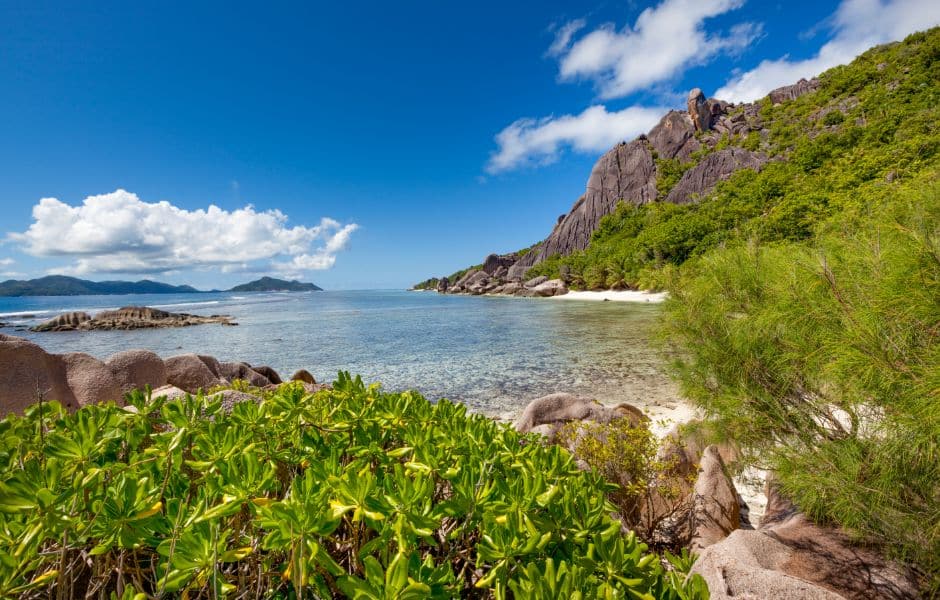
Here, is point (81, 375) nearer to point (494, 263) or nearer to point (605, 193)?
point (605, 193)

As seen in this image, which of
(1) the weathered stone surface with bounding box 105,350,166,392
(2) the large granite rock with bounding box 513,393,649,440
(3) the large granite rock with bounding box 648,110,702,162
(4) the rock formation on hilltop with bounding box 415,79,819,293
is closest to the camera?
(2) the large granite rock with bounding box 513,393,649,440

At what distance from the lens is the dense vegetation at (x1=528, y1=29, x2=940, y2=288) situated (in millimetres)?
33438

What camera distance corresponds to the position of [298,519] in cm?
94

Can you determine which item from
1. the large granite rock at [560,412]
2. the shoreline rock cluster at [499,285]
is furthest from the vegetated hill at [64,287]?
the large granite rock at [560,412]

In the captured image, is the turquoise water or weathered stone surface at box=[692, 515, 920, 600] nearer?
weathered stone surface at box=[692, 515, 920, 600]

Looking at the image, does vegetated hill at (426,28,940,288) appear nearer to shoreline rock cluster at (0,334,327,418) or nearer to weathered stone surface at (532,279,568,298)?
weathered stone surface at (532,279,568,298)

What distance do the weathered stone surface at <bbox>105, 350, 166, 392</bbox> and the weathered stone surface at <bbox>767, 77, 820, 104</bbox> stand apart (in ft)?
332

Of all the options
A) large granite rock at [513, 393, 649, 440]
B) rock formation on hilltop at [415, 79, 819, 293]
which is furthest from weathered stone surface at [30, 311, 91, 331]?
rock formation on hilltop at [415, 79, 819, 293]

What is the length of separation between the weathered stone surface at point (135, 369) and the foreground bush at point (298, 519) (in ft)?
25.5

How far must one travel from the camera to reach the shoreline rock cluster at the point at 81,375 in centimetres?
595

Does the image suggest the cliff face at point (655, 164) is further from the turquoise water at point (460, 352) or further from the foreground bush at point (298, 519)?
the foreground bush at point (298, 519)

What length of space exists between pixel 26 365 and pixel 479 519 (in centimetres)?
870

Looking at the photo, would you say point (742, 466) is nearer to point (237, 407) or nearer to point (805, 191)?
point (237, 407)

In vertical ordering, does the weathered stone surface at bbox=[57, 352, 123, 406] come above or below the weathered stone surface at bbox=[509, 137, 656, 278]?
below
